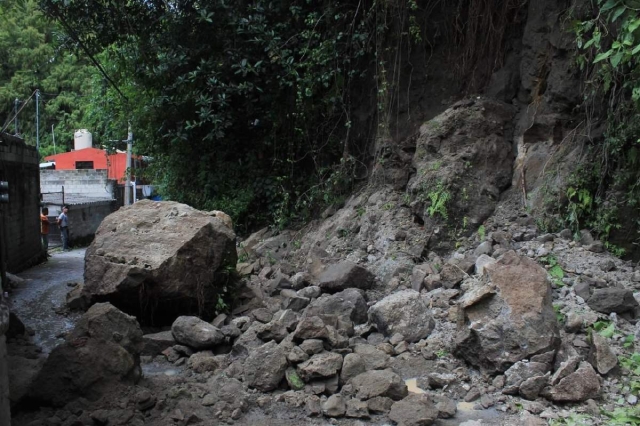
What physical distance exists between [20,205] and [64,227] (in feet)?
17.5

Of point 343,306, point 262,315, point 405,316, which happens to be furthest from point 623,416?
point 262,315

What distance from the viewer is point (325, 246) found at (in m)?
8.77

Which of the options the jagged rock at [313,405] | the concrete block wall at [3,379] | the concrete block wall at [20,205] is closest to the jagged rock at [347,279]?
the jagged rock at [313,405]

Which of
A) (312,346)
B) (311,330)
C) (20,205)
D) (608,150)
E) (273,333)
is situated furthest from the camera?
(20,205)

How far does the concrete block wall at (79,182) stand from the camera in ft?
81.0

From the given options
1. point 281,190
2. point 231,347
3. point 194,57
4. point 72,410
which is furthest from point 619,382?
point 194,57

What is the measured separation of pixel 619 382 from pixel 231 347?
152 inches

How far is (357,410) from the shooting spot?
446 cm

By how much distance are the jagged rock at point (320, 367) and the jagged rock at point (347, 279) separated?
1.92 metres

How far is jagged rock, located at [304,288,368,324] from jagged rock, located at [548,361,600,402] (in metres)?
2.34

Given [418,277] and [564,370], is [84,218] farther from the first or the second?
[564,370]

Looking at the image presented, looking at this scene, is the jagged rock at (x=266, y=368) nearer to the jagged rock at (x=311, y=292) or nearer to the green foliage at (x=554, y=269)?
the jagged rock at (x=311, y=292)

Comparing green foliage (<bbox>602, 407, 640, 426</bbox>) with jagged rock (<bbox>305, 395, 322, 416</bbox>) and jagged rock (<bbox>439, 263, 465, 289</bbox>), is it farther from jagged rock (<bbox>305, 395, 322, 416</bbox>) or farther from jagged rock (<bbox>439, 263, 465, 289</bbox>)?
jagged rock (<bbox>439, 263, 465, 289</bbox>)

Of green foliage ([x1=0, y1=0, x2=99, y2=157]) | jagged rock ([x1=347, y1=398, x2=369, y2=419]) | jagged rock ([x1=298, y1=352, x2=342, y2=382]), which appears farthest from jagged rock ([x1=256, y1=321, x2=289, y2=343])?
green foliage ([x1=0, y1=0, x2=99, y2=157])
